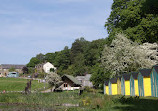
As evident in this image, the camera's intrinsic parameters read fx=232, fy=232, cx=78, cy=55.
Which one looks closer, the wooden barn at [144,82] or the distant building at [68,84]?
the wooden barn at [144,82]

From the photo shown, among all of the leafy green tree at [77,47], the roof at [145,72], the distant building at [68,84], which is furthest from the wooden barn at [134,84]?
the leafy green tree at [77,47]

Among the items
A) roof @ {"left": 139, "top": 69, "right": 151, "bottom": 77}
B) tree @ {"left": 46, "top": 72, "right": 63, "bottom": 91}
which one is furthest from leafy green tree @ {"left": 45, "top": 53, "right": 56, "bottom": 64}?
roof @ {"left": 139, "top": 69, "right": 151, "bottom": 77}

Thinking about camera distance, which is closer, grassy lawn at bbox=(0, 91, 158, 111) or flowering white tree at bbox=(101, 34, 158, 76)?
grassy lawn at bbox=(0, 91, 158, 111)

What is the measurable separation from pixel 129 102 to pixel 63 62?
354 ft

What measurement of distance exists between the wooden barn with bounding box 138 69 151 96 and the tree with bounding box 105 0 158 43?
37.7 feet

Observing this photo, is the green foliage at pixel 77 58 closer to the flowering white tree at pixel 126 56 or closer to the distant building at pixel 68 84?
the distant building at pixel 68 84

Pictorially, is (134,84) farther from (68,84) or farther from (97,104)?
(68,84)

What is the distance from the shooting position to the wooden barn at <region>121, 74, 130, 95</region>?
94.7 ft

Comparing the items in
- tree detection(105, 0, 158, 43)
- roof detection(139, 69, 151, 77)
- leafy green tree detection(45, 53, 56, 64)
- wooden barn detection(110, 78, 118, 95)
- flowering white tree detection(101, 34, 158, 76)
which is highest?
leafy green tree detection(45, 53, 56, 64)

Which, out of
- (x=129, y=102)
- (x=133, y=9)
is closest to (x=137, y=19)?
(x=133, y=9)

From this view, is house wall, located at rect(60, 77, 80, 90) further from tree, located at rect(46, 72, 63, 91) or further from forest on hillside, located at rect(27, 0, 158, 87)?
forest on hillside, located at rect(27, 0, 158, 87)

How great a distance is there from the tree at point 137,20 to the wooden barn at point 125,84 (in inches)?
309

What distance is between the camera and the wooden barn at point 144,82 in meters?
22.8

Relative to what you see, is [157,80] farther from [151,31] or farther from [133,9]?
[133,9]
